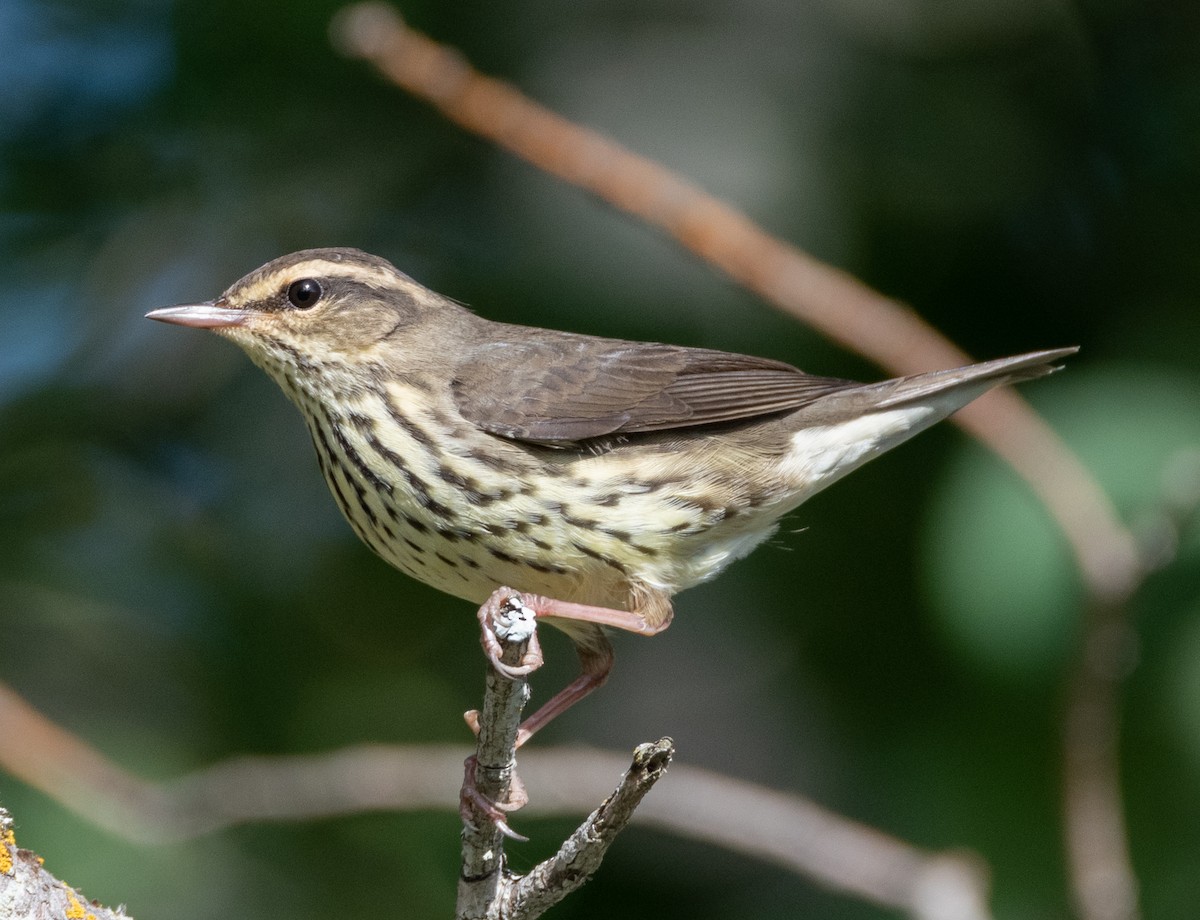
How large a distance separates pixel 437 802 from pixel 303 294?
1.56m

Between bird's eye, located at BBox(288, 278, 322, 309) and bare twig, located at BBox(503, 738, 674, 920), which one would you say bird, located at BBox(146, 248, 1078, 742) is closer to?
bird's eye, located at BBox(288, 278, 322, 309)

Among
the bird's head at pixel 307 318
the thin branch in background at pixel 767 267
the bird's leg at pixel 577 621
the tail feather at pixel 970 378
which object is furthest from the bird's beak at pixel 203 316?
the tail feather at pixel 970 378

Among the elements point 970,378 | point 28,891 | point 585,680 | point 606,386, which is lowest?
point 28,891

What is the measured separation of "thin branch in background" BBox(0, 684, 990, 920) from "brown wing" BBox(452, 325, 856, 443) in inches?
39.8

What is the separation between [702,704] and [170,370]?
275cm

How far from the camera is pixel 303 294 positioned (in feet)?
14.6

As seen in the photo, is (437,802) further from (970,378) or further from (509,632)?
(970,378)

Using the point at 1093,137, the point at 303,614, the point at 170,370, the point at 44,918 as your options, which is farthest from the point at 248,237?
the point at 44,918

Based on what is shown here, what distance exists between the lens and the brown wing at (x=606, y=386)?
4.20m

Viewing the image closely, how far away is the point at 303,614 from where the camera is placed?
5562 millimetres

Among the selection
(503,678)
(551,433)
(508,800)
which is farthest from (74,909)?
(551,433)

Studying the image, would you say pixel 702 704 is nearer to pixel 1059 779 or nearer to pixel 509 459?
pixel 1059 779

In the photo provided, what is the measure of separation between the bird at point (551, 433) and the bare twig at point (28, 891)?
1416 mm

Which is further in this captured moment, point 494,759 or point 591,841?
point 494,759
